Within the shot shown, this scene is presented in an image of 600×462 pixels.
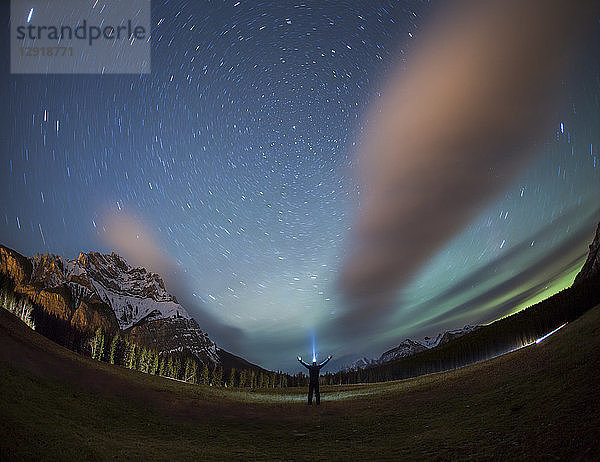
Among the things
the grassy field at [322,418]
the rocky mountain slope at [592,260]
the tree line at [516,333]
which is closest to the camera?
the grassy field at [322,418]

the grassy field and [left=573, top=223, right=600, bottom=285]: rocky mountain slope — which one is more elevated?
[left=573, top=223, right=600, bottom=285]: rocky mountain slope

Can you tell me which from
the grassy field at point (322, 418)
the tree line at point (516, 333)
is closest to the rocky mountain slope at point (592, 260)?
the tree line at point (516, 333)

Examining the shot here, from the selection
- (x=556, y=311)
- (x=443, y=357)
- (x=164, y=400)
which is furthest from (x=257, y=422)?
(x=443, y=357)

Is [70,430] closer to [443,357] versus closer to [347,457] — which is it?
[347,457]

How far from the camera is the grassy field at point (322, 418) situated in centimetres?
1305

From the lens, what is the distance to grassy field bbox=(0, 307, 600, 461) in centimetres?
1305

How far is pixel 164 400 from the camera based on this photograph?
27625 millimetres

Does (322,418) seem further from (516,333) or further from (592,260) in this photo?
(592,260)

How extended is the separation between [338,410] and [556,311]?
127 m

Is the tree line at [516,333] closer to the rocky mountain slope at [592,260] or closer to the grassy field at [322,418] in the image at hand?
the rocky mountain slope at [592,260]

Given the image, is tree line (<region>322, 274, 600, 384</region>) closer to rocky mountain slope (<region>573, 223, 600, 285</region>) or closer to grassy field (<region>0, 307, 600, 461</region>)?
rocky mountain slope (<region>573, 223, 600, 285</region>)

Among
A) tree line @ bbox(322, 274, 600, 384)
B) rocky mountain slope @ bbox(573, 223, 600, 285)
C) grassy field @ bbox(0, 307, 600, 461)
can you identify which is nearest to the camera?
grassy field @ bbox(0, 307, 600, 461)

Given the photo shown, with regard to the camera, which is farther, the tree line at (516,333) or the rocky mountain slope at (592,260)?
the rocky mountain slope at (592,260)

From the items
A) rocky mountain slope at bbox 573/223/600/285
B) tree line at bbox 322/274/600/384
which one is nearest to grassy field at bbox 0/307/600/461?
tree line at bbox 322/274/600/384
